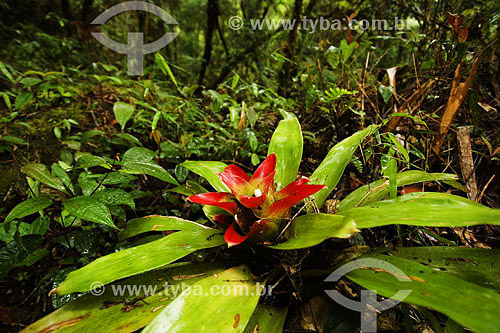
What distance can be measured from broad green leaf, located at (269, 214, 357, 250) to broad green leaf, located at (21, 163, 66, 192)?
28.9 inches

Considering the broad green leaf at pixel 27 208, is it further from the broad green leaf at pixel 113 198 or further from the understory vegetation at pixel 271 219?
the broad green leaf at pixel 113 198

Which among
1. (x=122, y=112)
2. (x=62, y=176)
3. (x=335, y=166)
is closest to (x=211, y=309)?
(x=335, y=166)

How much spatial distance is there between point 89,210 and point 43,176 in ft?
0.92

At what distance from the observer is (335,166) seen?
2.56 ft

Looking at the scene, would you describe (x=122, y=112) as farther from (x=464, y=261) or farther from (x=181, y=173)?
(x=464, y=261)

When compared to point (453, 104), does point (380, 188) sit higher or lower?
lower

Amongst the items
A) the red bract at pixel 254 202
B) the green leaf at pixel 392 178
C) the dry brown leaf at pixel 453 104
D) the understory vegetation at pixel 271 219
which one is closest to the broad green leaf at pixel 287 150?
the understory vegetation at pixel 271 219

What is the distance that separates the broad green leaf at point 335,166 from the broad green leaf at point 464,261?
24 cm

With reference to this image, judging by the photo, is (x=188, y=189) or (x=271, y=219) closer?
(x=271, y=219)

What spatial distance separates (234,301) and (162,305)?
0.20 meters

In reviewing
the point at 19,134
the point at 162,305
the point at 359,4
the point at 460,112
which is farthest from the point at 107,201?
the point at 359,4

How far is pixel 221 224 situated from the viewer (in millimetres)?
762

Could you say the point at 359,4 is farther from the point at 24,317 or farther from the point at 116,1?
the point at 116,1

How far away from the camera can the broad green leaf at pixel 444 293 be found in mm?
370
